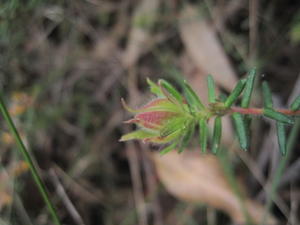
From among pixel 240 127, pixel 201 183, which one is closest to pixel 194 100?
pixel 240 127

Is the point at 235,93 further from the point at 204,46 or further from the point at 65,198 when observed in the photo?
the point at 65,198

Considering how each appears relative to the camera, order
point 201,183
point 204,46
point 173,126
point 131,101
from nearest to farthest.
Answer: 1. point 173,126
2. point 201,183
3. point 204,46
4. point 131,101

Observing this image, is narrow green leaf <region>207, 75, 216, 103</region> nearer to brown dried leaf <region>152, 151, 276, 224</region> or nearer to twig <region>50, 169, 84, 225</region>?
brown dried leaf <region>152, 151, 276, 224</region>

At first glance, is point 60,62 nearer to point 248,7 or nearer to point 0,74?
point 0,74

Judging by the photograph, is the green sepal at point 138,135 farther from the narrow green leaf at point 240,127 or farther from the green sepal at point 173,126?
the narrow green leaf at point 240,127

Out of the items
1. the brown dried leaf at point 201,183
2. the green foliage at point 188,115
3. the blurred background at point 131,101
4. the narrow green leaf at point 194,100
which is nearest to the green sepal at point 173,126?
the green foliage at point 188,115

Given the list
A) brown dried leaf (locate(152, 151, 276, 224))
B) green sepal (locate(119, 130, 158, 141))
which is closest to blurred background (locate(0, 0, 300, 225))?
brown dried leaf (locate(152, 151, 276, 224))
